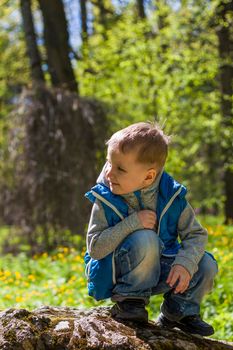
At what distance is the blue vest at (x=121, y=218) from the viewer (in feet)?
9.87

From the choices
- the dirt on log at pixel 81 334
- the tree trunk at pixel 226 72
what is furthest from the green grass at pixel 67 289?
the tree trunk at pixel 226 72

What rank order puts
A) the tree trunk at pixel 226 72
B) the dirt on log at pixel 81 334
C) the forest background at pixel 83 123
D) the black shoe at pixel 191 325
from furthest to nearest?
the tree trunk at pixel 226 72
the forest background at pixel 83 123
the black shoe at pixel 191 325
the dirt on log at pixel 81 334

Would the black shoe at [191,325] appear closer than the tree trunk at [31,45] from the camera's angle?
Yes

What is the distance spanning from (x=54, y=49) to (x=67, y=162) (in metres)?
3.15

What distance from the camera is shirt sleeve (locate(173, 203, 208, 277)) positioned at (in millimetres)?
2975

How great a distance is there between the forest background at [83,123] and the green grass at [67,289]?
16mm

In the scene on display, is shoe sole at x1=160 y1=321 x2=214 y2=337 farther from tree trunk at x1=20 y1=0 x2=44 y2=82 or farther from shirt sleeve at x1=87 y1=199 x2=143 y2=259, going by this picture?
tree trunk at x1=20 y1=0 x2=44 y2=82

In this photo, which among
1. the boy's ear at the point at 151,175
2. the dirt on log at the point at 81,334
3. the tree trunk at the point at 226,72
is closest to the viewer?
the dirt on log at the point at 81,334

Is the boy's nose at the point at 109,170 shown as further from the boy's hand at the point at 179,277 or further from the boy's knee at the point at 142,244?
the boy's hand at the point at 179,277

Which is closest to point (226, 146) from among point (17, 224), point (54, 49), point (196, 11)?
point (196, 11)

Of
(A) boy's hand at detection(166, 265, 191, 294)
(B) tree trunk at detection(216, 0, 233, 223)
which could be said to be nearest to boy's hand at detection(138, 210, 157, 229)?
(A) boy's hand at detection(166, 265, 191, 294)

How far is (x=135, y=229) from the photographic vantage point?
296cm

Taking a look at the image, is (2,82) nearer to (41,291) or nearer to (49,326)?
(41,291)

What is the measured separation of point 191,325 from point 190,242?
51cm
